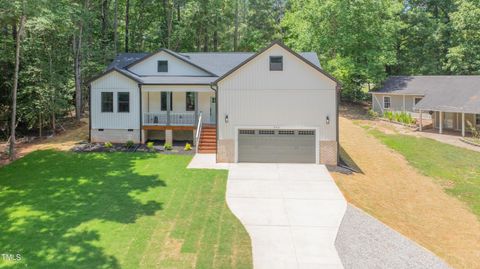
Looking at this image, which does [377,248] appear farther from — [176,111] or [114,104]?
[114,104]

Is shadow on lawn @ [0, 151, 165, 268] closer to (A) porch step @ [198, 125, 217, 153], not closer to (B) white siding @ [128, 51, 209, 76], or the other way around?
(A) porch step @ [198, 125, 217, 153]

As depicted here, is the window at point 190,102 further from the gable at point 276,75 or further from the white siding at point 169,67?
the gable at point 276,75

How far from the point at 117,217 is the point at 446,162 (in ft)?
59.1

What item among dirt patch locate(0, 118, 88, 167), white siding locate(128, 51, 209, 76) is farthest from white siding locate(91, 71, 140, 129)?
white siding locate(128, 51, 209, 76)

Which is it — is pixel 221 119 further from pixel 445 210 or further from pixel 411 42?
pixel 411 42

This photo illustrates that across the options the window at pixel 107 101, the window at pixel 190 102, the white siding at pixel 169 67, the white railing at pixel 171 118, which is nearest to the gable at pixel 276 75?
the white railing at pixel 171 118

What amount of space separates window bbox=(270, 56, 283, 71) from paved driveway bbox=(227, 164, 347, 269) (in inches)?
208

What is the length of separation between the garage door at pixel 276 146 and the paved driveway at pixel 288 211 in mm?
540

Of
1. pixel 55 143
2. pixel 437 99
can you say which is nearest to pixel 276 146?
pixel 55 143

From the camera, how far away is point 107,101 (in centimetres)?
2288

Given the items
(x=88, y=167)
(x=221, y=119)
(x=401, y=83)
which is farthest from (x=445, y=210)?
(x=401, y=83)

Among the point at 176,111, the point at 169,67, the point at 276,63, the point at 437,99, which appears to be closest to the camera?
the point at 276,63

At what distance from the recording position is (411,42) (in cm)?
4484

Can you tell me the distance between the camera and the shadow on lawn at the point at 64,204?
31.4 feet
